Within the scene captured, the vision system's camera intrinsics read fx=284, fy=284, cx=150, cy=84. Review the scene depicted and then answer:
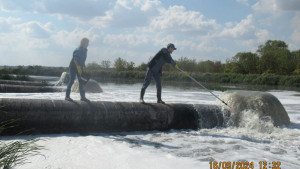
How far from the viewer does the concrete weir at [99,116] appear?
5.53 metres

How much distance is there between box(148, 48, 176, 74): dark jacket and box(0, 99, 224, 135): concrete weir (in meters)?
1.04

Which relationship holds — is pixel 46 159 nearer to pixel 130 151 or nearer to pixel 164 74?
pixel 130 151

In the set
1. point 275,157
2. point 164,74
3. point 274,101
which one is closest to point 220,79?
point 164,74

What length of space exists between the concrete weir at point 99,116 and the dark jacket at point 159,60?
104 cm

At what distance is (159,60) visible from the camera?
25.1 ft

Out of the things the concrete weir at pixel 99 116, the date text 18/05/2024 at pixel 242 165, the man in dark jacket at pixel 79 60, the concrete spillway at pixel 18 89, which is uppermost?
the man in dark jacket at pixel 79 60

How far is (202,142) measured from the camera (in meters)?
5.58

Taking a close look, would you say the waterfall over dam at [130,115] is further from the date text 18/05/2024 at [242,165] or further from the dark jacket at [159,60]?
the date text 18/05/2024 at [242,165]

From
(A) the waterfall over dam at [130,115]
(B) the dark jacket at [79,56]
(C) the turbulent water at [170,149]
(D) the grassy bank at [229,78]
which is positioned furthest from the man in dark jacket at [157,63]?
(D) the grassy bank at [229,78]

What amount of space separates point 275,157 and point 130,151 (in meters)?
2.42

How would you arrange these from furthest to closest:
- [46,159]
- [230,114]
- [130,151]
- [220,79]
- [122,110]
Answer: [220,79]
[230,114]
[122,110]
[130,151]
[46,159]

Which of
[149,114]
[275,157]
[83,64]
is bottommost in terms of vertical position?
[275,157]

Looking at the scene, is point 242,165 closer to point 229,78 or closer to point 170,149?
point 170,149

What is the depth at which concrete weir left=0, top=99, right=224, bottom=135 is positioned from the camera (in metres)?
5.53
